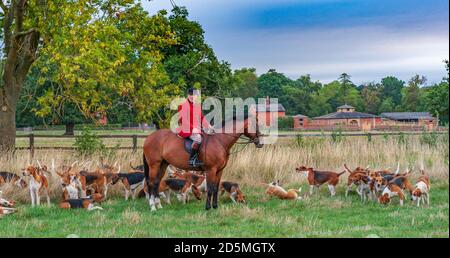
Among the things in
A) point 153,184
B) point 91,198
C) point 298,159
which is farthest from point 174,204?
point 298,159

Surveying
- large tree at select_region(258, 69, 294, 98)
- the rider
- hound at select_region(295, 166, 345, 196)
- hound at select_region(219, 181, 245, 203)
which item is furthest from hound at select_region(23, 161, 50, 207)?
large tree at select_region(258, 69, 294, 98)

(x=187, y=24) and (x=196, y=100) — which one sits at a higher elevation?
(x=187, y=24)

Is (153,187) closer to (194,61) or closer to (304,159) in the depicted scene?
(304,159)

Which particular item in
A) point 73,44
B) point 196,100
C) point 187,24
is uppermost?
point 187,24

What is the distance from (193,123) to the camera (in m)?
11.5

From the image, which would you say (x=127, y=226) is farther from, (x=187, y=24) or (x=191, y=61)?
(x=187, y=24)

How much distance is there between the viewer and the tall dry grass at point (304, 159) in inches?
591

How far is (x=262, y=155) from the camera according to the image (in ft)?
54.3

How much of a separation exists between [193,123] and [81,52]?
4746mm

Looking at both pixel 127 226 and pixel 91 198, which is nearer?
pixel 127 226

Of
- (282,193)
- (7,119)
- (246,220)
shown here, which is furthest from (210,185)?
(7,119)

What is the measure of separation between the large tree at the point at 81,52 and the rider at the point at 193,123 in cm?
424

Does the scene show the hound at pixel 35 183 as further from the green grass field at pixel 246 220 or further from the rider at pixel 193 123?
the rider at pixel 193 123
